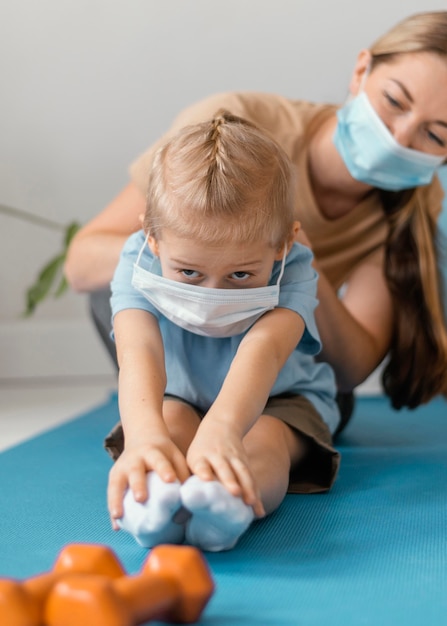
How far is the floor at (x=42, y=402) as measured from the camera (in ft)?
5.65

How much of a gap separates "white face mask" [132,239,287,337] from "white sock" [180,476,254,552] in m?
0.26

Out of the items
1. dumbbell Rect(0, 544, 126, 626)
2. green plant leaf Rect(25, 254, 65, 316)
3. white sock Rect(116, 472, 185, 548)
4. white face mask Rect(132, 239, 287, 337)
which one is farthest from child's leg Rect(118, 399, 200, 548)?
green plant leaf Rect(25, 254, 65, 316)

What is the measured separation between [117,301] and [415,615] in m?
0.56

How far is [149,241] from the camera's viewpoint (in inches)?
40.6

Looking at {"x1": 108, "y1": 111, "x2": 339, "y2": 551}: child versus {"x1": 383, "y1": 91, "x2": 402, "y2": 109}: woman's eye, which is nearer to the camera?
{"x1": 108, "y1": 111, "x2": 339, "y2": 551}: child

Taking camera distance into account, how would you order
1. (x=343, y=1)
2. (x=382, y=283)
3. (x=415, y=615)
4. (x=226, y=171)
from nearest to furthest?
(x=415, y=615), (x=226, y=171), (x=382, y=283), (x=343, y=1)

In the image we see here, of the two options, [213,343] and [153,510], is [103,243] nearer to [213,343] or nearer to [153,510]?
[213,343]

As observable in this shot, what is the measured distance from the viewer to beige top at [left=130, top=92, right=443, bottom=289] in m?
1.49

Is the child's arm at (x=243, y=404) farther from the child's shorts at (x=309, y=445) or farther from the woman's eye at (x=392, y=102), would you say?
the woman's eye at (x=392, y=102)

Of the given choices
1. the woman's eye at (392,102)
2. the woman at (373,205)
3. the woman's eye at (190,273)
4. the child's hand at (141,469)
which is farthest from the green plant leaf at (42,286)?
the child's hand at (141,469)

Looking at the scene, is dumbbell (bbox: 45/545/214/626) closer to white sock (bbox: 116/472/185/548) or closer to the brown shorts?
white sock (bbox: 116/472/185/548)

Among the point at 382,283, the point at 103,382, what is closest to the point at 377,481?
the point at 382,283

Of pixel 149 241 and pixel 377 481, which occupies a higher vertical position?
pixel 149 241

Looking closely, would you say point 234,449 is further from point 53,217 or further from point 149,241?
point 53,217
